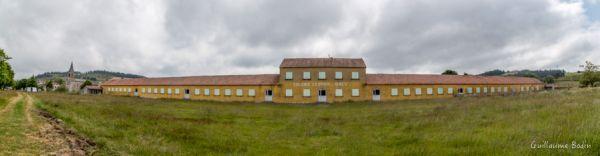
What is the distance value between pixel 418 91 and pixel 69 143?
40840 millimetres

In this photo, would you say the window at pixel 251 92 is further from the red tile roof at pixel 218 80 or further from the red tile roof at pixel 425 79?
the red tile roof at pixel 425 79

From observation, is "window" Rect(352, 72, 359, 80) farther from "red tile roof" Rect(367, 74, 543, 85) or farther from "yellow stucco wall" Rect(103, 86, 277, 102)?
"yellow stucco wall" Rect(103, 86, 277, 102)

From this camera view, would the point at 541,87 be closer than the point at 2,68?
No

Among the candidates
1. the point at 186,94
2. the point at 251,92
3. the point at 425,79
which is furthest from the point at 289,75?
the point at 425,79

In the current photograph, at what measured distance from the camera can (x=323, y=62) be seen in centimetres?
4044

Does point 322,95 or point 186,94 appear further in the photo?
point 186,94

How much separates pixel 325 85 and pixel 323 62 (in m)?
3.03

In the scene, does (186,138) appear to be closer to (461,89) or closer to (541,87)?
(461,89)

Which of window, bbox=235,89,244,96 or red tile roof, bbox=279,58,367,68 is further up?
red tile roof, bbox=279,58,367,68

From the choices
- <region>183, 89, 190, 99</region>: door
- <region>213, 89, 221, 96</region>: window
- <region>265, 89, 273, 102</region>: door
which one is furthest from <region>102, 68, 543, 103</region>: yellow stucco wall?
<region>183, 89, 190, 99</region>: door

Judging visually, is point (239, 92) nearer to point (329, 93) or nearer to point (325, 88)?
point (325, 88)

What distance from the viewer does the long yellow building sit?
39.4 metres

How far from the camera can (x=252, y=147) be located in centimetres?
937

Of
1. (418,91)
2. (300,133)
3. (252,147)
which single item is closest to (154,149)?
(252,147)
